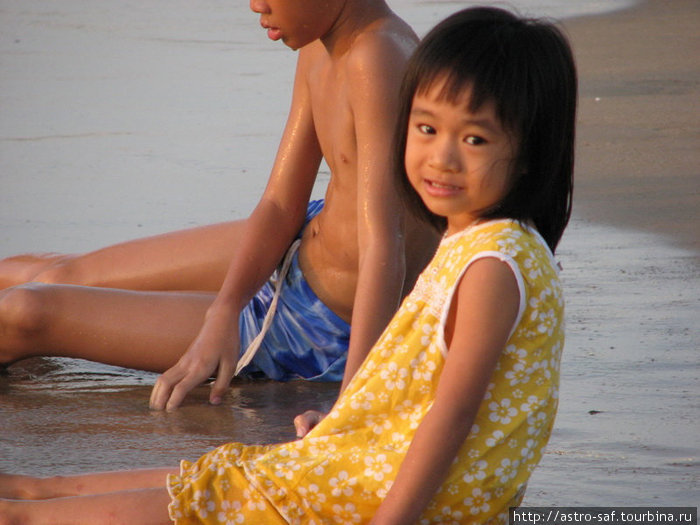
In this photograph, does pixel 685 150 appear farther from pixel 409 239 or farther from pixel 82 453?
pixel 82 453

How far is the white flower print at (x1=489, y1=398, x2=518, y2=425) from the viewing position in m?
2.39

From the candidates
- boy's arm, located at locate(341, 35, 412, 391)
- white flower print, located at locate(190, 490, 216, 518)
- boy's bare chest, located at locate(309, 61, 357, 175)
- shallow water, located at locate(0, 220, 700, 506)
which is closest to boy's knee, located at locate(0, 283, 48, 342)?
shallow water, located at locate(0, 220, 700, 506)

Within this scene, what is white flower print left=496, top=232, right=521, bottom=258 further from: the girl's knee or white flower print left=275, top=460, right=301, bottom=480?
the girl's knee

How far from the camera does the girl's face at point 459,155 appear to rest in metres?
2.42

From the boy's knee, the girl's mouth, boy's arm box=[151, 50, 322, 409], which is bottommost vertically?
the boy's knee

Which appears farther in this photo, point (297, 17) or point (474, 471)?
point (297, 17)

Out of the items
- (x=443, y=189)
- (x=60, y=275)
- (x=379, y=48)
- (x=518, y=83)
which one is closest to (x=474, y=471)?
(x=443, y=189)

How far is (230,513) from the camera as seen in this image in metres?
2.41

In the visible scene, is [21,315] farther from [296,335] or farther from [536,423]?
[536,423]

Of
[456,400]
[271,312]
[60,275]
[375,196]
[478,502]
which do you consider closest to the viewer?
[456,400]

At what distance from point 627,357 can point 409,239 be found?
2.69 feet

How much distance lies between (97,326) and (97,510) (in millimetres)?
1458

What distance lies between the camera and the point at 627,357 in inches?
159

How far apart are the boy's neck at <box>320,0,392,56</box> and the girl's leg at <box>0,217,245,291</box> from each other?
85cm
